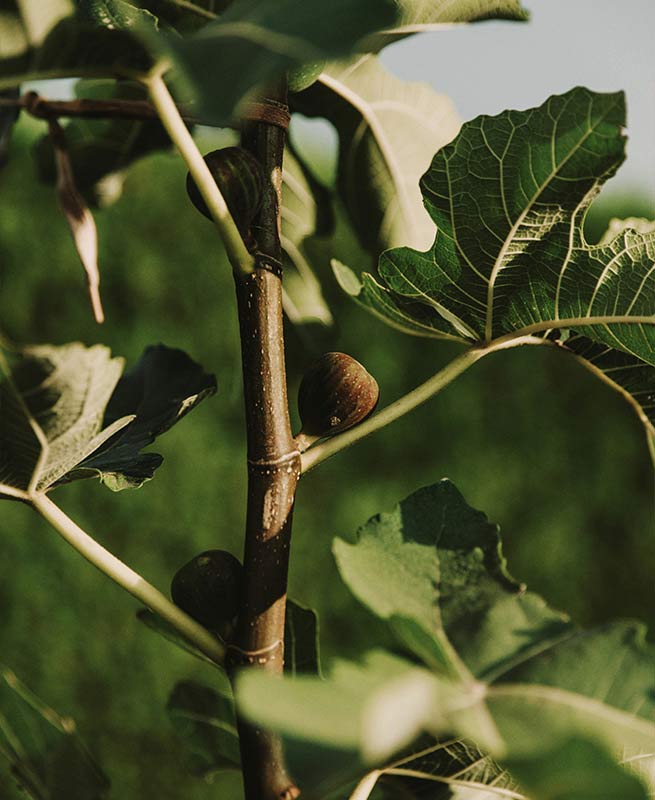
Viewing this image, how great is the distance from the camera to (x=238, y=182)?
45 cm

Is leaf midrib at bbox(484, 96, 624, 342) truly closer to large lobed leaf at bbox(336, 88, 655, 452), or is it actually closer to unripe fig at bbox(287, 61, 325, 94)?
large lobed leaf at bbox(336, 88, 655, 452)

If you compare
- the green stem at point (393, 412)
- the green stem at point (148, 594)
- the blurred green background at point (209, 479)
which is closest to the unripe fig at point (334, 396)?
the green stem at point (393, 412)

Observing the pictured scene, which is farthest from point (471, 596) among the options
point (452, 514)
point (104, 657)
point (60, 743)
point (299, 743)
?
point (104, 657)

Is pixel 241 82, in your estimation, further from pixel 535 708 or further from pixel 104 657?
pixel 104 657

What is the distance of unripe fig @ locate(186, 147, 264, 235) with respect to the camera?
17.6 inches

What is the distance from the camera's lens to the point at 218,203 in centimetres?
43

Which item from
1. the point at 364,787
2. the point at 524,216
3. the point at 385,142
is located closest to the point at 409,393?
the point at 524,216

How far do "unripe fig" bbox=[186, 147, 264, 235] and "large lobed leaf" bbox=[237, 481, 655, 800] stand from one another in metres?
0.17

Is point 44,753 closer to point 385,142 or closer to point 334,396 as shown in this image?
point 334,396

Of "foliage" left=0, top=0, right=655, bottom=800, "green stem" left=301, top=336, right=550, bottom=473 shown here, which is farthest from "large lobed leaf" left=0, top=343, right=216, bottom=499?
"green stem" left=301, top=336, right=550, bottom=473

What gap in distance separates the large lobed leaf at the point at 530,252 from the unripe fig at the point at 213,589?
19cm

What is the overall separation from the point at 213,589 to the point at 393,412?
14 cm

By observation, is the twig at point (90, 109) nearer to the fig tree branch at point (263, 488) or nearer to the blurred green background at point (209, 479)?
the fig tree branch at point (263, 488)

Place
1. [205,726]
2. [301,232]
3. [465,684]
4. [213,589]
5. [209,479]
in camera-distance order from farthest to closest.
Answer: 1. [209,479]
2. [301,232]
3. [205,726]
4. [213,589]
5. [465,684]
